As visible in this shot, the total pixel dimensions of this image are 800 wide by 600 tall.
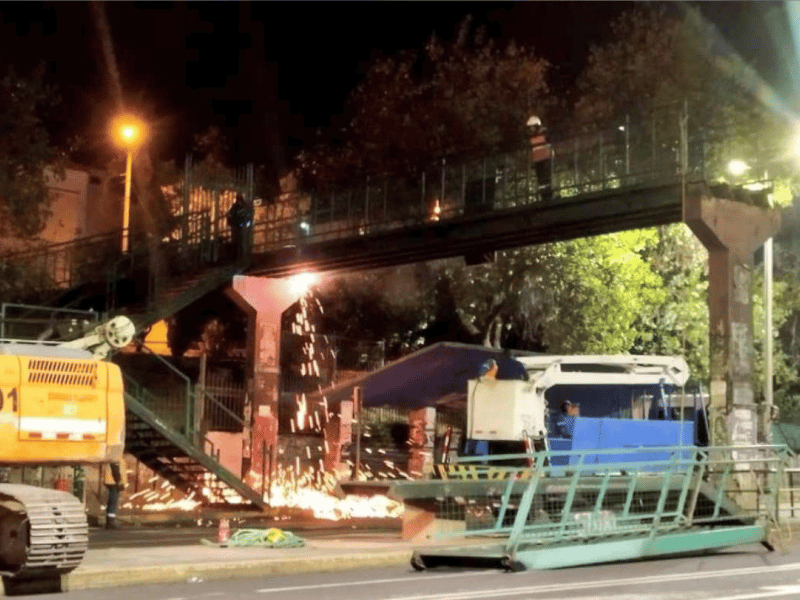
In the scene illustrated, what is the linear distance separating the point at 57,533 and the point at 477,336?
2509 centimetres

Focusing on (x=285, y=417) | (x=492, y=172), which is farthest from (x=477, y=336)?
(x=492, y=172)

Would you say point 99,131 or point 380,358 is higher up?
point 99,131

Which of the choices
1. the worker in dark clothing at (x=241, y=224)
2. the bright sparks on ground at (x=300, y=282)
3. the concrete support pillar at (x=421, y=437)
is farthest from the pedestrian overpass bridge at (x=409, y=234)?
the concrete support pillar at (x=421, y=437)

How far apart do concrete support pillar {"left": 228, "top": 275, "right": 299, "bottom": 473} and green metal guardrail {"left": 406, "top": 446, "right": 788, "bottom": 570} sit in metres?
13.7

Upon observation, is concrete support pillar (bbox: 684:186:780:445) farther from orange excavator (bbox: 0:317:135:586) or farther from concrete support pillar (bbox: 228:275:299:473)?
orange excavator (bbox: 0:317:135:586)

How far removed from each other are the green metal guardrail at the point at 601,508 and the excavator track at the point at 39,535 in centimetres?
449

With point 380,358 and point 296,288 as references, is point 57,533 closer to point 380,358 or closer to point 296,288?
point 296,288

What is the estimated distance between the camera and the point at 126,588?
47.3ft

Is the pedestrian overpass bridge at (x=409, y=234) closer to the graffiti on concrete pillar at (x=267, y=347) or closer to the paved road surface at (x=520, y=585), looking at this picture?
the graffiti on concrete pillar at (x=267, y=347)

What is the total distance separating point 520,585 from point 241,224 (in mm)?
19159

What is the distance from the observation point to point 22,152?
33156mm

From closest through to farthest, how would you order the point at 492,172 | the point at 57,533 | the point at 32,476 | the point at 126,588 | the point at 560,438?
the point at 57,533, the point at 126,588, the point at 560,438, the point at 32,476, the point at 492,172

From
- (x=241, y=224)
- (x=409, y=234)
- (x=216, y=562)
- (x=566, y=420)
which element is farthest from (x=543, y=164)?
(x=216, y=562)

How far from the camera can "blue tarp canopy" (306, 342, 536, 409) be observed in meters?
24.6
